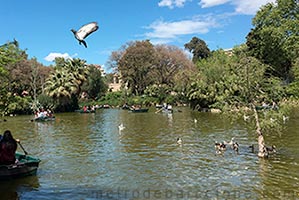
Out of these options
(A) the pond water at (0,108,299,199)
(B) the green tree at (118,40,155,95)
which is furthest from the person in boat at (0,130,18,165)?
(B) the green tree at (118,40,155,95)

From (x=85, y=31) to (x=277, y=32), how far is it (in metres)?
32.9

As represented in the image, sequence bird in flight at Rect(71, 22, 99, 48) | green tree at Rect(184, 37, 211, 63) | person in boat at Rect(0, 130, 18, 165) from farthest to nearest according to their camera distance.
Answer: green tree at Rect(184, 37, 211, 63) < person in boat at Rect(0, 130, 18, 165) < bird in flight at Rect(71, 22, 99, 48)

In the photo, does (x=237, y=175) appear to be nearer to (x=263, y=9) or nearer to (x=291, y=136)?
(x=291, y=136)

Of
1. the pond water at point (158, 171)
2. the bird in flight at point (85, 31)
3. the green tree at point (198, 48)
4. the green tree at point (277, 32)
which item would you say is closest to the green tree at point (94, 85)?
the green tree at point (198, 48)

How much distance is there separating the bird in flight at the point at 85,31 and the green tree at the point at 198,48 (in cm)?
9005

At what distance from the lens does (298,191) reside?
10.2 meters

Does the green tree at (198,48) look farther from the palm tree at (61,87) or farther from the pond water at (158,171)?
the pond water at (158,171)

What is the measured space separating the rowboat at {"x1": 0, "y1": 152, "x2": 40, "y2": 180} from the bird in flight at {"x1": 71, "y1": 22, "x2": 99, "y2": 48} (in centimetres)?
727

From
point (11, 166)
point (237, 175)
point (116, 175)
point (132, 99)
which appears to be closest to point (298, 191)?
point (237, 175)

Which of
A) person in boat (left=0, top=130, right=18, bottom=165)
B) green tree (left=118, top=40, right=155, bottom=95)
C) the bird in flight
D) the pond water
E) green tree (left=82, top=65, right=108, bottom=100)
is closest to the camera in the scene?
the bird in flight

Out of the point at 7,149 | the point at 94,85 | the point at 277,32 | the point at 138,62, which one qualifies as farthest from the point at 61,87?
the point at 7,149

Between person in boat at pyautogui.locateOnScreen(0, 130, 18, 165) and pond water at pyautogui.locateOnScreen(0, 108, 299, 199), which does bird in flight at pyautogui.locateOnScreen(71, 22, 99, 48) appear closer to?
pond water at pyautogui.locateOnScreen(0, 108, 299, 199)

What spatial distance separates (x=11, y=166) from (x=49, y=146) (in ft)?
26.9

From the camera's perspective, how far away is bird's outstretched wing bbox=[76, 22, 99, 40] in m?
6.06
